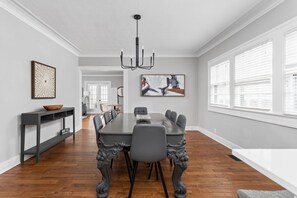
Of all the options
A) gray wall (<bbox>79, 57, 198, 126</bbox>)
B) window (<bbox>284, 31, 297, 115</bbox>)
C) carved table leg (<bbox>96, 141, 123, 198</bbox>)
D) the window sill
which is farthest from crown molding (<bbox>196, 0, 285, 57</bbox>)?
carved table leg (<bbox>96, 141, 123, 198</bbox>)

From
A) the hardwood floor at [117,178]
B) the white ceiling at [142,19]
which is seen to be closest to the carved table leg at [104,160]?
the hardwood floor at [117,178]

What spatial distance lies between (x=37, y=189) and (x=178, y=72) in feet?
16.0

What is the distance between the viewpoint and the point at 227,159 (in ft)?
10.5

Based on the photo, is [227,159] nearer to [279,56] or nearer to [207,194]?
[207,194]

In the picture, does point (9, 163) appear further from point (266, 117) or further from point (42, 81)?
point (266, 117)

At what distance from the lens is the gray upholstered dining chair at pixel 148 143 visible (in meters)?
1.87

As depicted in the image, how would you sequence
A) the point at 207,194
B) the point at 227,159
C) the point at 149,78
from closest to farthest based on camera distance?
the point at 207,194
the point at 227,159
the point at 149,78

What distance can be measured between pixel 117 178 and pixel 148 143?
1.00m

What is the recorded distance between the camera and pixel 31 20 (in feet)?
10.6

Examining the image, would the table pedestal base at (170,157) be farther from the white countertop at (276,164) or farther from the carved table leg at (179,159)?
the white countertop at (276,164)

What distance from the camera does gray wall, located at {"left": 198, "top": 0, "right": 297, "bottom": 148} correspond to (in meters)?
2.39

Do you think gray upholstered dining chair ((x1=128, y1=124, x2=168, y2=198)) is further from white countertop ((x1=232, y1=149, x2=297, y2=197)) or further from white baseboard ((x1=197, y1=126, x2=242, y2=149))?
white baseboard ((x1=197, y1=126, x2=242, y2=149))

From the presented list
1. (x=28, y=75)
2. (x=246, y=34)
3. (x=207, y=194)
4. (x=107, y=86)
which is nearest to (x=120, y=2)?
(x=28, y=75)

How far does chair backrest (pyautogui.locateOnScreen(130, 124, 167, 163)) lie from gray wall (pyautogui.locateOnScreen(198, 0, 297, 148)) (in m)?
1.78
